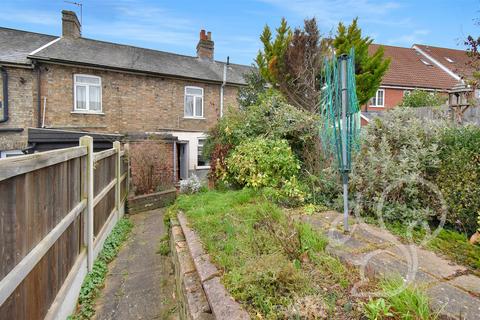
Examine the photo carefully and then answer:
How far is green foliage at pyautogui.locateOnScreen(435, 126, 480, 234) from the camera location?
3.13 m

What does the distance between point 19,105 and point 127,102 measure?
3.96 metres

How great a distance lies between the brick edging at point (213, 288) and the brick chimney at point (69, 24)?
1411 centimetres

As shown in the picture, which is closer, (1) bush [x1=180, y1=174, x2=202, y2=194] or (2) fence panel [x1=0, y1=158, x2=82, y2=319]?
(2) fence panel [x1=0, y1=158, x2=82, y2=319]

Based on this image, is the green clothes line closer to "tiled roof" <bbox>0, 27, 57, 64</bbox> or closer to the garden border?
the garden border

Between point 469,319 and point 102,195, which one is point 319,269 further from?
point 102,195

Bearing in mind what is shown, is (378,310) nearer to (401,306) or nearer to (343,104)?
(401,306)

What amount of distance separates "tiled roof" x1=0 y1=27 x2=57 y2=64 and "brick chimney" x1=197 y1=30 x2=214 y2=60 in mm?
7495

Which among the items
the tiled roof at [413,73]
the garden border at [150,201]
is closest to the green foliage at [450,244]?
the garden border at [150,201]

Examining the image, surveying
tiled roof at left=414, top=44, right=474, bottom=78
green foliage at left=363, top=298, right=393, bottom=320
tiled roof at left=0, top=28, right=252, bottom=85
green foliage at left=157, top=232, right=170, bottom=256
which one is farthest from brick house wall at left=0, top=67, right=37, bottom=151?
tiled roof at left=414, top=44, right=474, bottom=78

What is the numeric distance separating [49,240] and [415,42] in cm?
2932

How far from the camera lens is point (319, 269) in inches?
91.4

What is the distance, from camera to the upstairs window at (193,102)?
14445mm

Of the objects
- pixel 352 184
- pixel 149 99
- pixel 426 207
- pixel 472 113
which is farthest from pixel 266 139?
pixel 149 99

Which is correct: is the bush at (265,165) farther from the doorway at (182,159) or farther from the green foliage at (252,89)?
the doorway at (182,159)
